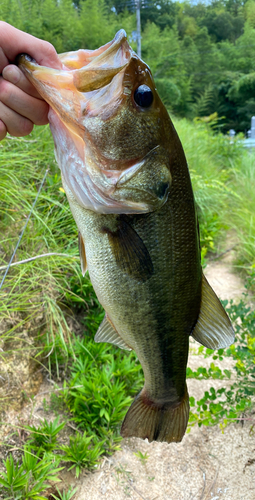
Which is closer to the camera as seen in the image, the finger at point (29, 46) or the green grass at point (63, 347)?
the finger at point (29, 46)

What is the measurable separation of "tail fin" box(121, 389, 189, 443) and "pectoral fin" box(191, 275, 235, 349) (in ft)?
1.01

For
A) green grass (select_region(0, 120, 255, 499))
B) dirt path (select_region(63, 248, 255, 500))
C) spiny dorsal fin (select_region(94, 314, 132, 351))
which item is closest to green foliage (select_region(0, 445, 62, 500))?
green grass (select_region(0, 120, 255, 499))

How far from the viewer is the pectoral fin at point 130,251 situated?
102 centimetres

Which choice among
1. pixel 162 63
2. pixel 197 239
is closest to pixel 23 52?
pixel 197 239

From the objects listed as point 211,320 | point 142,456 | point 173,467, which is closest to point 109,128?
Answer: point 211,320

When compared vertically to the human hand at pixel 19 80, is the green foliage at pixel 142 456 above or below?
below

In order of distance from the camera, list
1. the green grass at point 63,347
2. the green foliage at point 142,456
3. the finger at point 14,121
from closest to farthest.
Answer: the finger at point 14,121 → the green grass at point 63,347 → the green foliage at point 142,456

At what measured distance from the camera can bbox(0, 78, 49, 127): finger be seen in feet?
3.50

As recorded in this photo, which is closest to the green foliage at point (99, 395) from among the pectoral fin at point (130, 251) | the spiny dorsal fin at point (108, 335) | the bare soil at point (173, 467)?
the bare soil at point (173, 467)

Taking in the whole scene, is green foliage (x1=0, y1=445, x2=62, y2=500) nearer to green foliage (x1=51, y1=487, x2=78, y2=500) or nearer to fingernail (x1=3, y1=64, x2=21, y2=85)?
green foliage (x1=51, y1=487, x2=78, y2=500)

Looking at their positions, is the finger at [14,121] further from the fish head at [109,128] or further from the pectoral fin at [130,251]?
the pectoral fin at [130,251]

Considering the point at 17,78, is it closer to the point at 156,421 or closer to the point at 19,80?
the point at 19,80

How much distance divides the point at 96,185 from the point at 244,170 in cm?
630

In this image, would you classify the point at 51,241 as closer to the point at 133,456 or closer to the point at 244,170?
the point at 133,456
